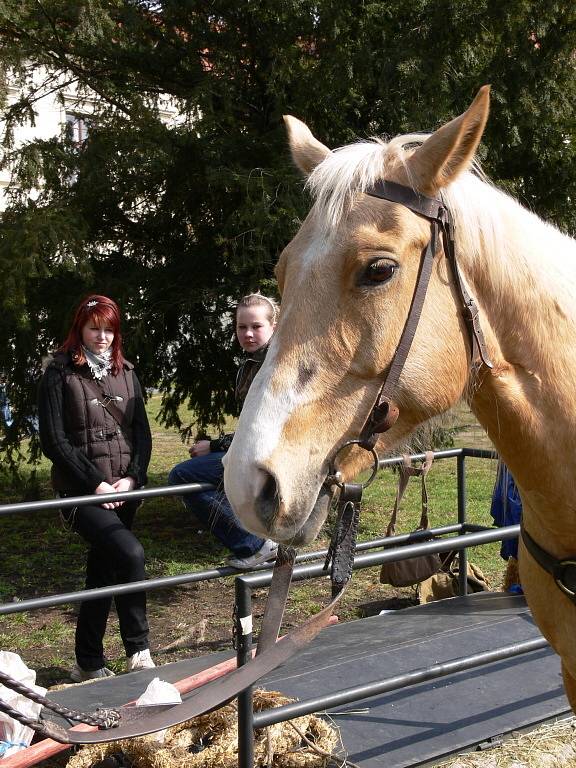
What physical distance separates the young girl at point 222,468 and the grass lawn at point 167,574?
130 cm

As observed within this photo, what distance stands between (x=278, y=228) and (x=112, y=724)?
4.85 m

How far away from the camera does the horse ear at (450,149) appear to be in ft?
5.98

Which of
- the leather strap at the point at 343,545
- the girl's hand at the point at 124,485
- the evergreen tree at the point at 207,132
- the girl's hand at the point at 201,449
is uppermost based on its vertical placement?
the evergreen tree at the point at 207,132

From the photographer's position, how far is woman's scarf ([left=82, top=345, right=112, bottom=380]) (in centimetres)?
466

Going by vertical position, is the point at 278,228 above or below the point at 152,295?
above

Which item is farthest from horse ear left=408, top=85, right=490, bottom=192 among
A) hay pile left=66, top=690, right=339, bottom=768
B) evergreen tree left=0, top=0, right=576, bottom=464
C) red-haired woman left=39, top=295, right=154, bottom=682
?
evergreen tree left=0, top=0, right=576, bottom=464

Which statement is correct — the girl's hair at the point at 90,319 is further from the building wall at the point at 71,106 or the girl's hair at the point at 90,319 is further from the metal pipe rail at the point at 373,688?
the building wall at the point at 71,106

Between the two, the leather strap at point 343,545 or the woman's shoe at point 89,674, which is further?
the woman's shoe at point 89,674

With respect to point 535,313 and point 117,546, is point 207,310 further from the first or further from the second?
point 535,313

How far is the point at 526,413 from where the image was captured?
2018 mm

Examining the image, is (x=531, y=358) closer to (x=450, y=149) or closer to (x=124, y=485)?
(x=450, y=149)

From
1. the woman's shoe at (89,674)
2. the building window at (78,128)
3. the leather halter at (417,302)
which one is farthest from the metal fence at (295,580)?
the building window at (78,128)

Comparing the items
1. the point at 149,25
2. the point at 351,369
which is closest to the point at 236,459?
the point at 351,369

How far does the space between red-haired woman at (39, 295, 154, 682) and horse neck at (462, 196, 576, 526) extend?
2843 millimetres
